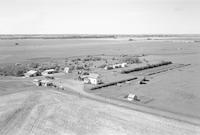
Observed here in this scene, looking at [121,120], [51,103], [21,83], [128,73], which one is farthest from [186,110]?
[21,83]

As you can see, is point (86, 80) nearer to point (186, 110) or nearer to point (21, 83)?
point (21, 83)

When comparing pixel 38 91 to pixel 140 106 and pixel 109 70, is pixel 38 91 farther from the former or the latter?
pixel 109 70

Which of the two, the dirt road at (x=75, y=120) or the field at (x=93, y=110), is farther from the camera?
the field at (x=93, y=110)

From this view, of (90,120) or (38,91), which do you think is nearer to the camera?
(90,120)

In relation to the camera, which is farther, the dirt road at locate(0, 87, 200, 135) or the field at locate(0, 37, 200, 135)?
the field at locate(0, 37, 200, 135)

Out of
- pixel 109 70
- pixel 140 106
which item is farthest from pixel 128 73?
pixel 140 106

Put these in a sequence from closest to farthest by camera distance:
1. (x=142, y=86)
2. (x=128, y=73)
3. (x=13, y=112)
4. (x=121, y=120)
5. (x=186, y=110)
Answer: (x=121, y=120) < (x=13, y=112) < (x=186, y=110) < (x=142, y=86) < (x=128, y=73)

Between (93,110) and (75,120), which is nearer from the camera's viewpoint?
(75,120)

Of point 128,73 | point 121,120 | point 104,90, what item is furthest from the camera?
point 128,73

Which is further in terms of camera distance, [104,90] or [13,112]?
[104,90]
